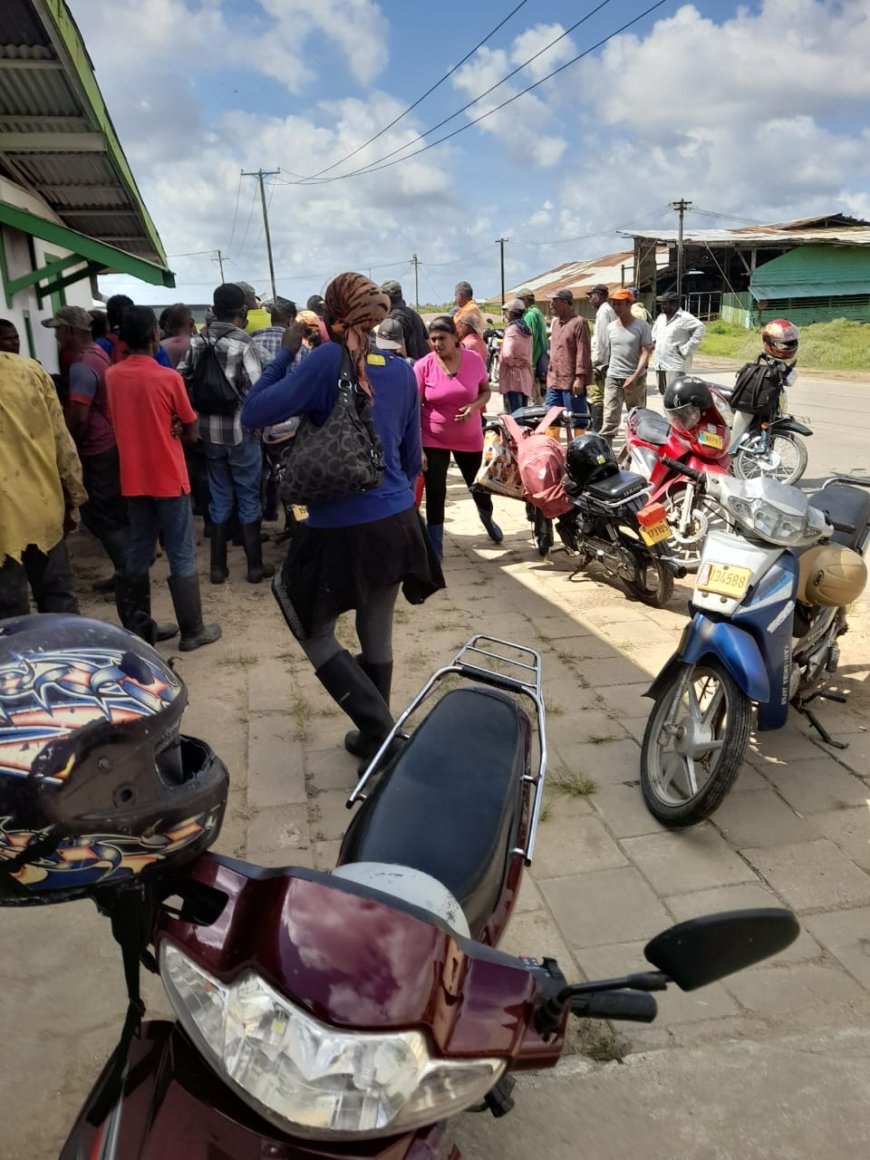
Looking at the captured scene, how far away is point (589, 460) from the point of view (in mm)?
5379

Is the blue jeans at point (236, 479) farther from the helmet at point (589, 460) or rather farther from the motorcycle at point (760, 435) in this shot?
the motorcycle at point (760, 435)

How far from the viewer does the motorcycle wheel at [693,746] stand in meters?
2.83

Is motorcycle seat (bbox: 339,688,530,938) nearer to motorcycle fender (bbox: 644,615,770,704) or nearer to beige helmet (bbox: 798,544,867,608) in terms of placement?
motorcycle fender (bbox: 644,615,770,704)

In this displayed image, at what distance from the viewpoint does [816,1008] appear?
7.47 ft

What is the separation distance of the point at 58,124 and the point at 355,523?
5187 millimetres

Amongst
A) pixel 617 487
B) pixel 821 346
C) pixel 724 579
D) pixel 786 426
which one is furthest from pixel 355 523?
pixel 821 346

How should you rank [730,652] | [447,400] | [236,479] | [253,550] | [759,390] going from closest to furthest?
[730,652] → [447,400] → [236,479] → [253,550] → [759,390]

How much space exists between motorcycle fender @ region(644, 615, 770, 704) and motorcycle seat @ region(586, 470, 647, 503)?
2.17 m

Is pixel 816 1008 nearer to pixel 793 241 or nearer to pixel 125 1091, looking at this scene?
pixel 125 1091

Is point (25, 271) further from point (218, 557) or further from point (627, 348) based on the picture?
point (627, 348)

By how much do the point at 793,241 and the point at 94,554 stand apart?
33.1 m

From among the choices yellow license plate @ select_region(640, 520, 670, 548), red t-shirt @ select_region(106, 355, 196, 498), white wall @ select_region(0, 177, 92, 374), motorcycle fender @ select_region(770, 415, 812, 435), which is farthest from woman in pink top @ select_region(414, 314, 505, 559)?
white wall @ select_region(0, 177, 92, 374)

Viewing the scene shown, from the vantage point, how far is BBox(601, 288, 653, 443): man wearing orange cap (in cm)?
842

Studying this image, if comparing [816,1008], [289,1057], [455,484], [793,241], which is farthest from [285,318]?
[793,241]
